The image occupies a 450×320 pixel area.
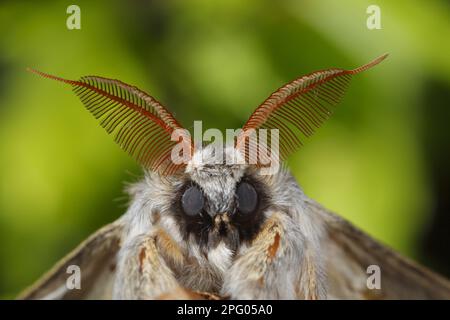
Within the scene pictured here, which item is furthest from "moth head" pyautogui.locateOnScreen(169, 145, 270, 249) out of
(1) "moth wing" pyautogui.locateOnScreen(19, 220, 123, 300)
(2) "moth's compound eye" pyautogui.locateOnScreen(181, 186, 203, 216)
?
(1) "moth wing" pyautogui.locateOnScreen(19, 220, 123, 300)

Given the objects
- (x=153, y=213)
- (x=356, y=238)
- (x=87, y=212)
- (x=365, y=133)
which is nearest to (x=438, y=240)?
(x=365, y=133)

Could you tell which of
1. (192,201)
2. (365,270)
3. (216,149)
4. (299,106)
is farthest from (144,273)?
(365,270)

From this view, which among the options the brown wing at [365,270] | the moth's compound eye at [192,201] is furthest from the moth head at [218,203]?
the brown wing at [365,270]

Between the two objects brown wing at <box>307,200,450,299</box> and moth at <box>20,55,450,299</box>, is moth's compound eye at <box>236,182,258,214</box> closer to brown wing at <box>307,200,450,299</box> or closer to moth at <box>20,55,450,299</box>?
moth at <box>20,55,450,299</box>

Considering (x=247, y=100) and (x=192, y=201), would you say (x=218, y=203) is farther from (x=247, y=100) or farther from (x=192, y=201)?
(x=247, y=100)

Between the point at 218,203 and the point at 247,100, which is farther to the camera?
the point at 247,100

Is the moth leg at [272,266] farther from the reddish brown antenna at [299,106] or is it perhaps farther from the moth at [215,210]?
the reddish brown antenna at [299,106]
